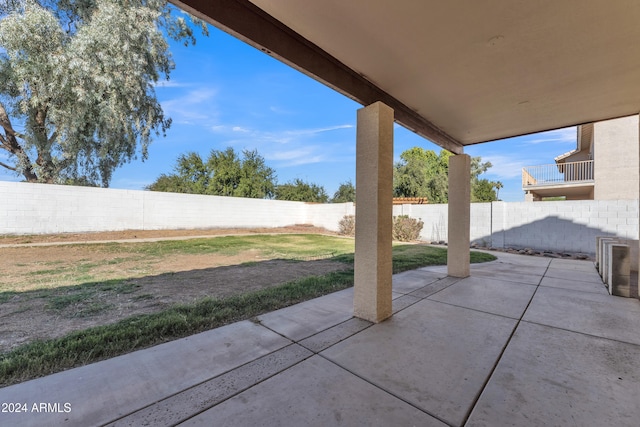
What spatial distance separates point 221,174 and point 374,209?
2060cm

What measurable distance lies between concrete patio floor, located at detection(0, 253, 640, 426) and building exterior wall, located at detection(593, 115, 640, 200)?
36.7 ft

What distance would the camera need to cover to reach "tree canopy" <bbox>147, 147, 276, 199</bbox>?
21375 mm

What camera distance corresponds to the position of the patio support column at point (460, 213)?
5.00 metres

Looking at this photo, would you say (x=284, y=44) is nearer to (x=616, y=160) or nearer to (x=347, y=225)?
(x=347, y=225)

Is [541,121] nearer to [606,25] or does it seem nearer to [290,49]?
[606,25]

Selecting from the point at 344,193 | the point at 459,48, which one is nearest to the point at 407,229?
the point at 459,48

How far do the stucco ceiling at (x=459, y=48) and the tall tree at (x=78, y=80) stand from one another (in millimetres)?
11810

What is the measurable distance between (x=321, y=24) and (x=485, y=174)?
30944mm

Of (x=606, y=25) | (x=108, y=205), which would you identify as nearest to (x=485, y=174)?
(x=606, y=25)

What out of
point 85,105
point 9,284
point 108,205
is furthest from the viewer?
point 108,205

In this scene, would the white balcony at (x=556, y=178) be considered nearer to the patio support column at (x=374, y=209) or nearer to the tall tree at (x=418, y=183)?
the tall tree at (x=418, y=183)

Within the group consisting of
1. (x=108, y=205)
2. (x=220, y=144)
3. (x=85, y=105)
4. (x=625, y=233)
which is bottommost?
(x=625, y=233)

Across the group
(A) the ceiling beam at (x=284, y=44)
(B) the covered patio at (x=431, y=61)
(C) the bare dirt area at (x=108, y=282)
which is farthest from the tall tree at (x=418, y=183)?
(A) the ceiling beam at (x=284, y=44)

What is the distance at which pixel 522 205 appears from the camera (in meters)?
9.30
